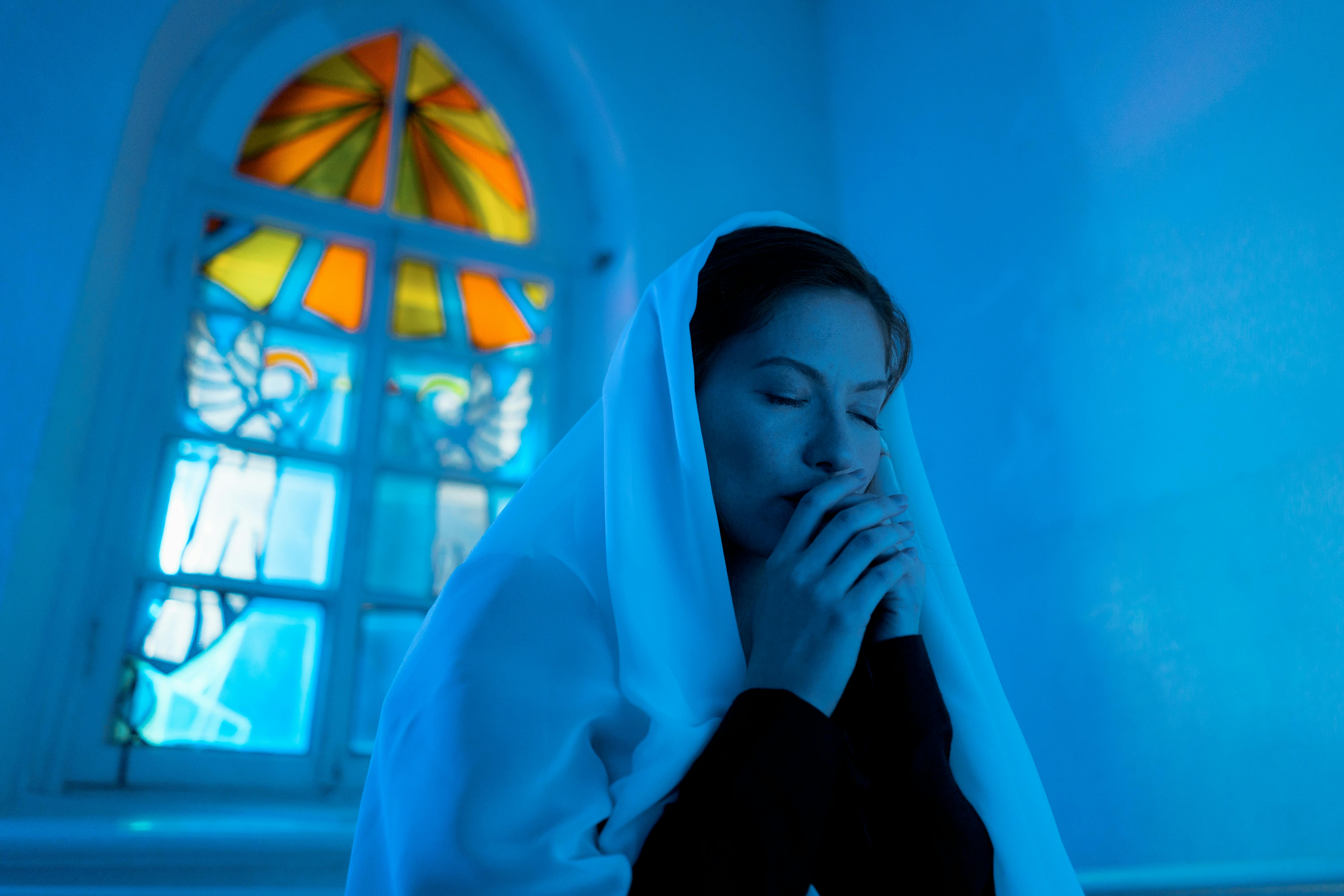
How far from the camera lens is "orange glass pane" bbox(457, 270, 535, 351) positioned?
3.04 meters

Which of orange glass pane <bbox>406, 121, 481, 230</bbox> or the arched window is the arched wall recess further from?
orange glass pane <bbox>406, 121, 481, 230</bbox>

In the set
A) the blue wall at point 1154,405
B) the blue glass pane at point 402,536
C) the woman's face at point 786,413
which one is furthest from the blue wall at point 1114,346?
the woman's face at point 786,413

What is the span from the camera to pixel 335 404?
2.75 meters

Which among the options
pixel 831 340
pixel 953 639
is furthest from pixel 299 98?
pixel 953 639

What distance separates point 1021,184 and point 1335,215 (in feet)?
2.94

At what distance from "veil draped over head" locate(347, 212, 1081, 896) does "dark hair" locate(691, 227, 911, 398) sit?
0.14 feet

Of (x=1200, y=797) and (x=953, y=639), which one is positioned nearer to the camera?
(x=953, y=639)

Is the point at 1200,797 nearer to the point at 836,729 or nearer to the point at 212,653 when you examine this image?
the point at 836,729

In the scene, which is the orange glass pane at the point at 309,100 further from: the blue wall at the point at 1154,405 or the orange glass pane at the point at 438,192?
the blue wall at the point at 1154,405

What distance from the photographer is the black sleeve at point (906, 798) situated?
42.7 inches

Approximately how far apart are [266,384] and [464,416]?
573 millimetres

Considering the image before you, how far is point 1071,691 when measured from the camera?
215 centimetres

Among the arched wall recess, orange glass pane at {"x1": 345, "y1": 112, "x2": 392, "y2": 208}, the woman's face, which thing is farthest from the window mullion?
the woman's face

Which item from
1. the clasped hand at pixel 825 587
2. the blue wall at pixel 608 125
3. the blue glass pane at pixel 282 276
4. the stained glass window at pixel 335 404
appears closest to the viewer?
the clasped hand at pixel 825 587
